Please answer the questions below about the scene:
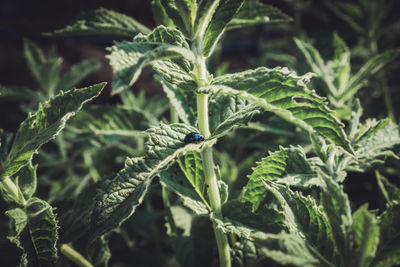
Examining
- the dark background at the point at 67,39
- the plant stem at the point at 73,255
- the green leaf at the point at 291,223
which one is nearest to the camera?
the green leaf at the point at 291,223

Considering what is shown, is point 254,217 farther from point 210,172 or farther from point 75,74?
point 75,74

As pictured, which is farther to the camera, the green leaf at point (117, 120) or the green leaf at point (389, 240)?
the green leaf at point (117, 120)

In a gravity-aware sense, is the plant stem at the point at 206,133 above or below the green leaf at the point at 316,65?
below

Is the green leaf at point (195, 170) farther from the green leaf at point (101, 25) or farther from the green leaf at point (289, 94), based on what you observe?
the green leaf at point (101, 25)

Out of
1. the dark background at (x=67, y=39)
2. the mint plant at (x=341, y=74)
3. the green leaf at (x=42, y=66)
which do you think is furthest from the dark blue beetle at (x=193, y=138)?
the dark background at (x=67, y=39)

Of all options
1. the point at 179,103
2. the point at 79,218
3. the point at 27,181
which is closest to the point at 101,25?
the point at 179,103

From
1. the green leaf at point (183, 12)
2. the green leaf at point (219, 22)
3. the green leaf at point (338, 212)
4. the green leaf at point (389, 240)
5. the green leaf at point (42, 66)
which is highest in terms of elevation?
the green leaf at point (42, 66)

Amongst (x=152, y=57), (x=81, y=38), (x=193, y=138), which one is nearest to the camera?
(x=152, y=57)
